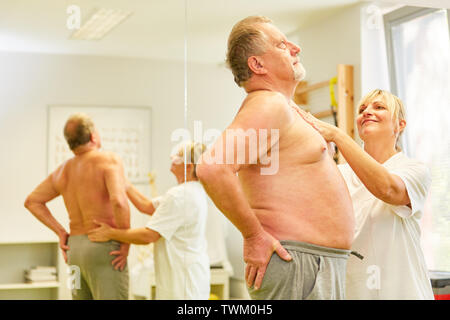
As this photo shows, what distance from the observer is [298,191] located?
5.34ft

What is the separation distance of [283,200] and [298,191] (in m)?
0.05

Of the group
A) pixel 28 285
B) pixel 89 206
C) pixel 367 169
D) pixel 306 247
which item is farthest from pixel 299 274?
pixel 28 285

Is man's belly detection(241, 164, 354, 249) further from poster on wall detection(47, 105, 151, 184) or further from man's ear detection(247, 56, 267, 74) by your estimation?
poster on wall detection(47, 105, 151, 184)

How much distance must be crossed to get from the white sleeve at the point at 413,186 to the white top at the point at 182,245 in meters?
0.75

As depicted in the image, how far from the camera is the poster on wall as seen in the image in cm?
215

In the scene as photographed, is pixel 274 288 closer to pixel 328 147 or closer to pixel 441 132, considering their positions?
pixel 328 147

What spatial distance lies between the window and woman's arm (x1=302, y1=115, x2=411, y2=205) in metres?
0.50

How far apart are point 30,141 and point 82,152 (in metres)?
0.20

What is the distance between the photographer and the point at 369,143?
6.90ft

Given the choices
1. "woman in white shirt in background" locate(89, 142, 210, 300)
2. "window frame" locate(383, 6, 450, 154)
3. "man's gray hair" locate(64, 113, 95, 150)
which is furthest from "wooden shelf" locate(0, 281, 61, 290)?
"window frame" locate(383, 6, 450, 154)

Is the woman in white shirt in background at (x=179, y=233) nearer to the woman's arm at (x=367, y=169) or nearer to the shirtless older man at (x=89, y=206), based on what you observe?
the shirtless older man at (x=89, y=206)
